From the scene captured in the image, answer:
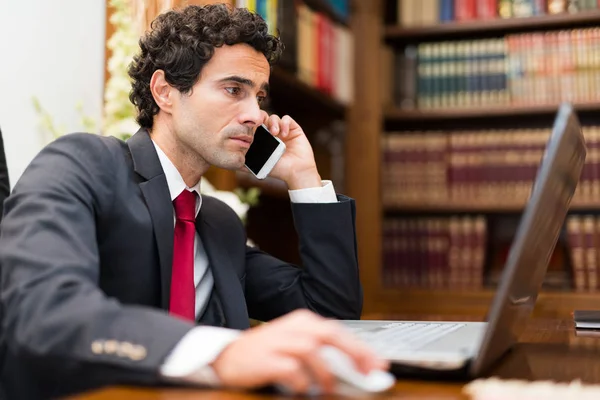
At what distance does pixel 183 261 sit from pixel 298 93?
154cm

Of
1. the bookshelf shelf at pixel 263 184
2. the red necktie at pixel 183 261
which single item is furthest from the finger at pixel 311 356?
the bookshelf shelf at pixel 263 184

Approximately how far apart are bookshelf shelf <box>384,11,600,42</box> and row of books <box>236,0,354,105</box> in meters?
0.24

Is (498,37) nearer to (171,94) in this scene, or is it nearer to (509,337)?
(171,94)

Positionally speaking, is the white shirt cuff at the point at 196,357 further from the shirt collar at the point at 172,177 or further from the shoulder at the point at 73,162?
the shirt collar at the point at 172,177

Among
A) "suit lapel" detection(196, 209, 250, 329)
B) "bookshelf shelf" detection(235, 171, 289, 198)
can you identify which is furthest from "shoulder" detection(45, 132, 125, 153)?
"bookshelf shelf" detection(235, 171, 289, 198)

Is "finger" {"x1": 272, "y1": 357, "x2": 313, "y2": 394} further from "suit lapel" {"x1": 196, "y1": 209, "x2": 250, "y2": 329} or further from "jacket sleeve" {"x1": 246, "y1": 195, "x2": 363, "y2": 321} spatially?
"jacket sleeve" {"x1": 246, "y1": 195, "x2": 363, "y2": 321}

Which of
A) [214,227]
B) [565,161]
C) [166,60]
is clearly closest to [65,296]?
[565,161]

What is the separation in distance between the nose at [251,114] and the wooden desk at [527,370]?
1.93 feet

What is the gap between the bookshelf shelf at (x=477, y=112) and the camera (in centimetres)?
277

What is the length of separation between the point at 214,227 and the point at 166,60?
0.32 meters

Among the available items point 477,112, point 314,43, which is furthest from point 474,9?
point 314,43

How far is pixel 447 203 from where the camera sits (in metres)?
2.87

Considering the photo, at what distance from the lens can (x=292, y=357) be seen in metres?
0.55

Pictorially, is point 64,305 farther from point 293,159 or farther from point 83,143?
point 293,159
